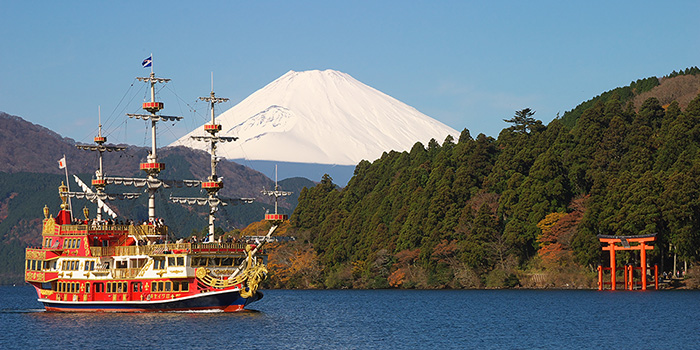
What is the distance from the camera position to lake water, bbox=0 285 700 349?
156 feet

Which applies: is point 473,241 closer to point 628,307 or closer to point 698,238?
point 698,238

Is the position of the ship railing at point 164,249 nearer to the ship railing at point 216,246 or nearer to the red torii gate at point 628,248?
the ship railing at point 216,246

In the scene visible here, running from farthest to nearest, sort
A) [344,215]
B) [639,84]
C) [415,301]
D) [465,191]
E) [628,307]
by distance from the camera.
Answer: [639,84], [344,215], [465,191], [415,301], [628,307]

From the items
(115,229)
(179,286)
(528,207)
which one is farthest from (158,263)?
(528,207)

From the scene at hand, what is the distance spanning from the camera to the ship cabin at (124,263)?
58.8m

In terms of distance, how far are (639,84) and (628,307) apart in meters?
74.1

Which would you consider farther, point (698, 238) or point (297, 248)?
point (297, 248)

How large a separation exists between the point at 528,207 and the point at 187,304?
4175 centimetres

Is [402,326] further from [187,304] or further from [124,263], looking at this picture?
[124,263]

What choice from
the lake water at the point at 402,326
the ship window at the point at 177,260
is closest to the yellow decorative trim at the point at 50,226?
the lake water at the point at 402,326

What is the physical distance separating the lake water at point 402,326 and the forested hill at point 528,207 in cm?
857

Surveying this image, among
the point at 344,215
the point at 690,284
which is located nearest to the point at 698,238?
the point at 690,284

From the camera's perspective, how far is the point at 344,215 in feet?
389

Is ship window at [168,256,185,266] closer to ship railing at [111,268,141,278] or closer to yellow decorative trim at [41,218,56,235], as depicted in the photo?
ship railing at [111,268,141,278]
